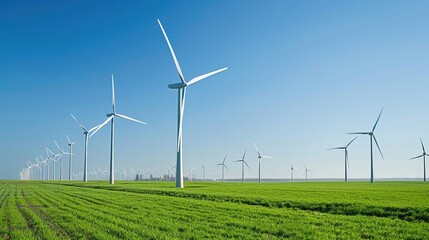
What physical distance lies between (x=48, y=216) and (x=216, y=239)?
12.8 metres

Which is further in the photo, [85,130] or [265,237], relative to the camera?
[85,130]

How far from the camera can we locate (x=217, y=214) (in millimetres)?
23938

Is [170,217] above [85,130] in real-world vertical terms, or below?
below

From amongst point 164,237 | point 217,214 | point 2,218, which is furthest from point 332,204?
point 2,218

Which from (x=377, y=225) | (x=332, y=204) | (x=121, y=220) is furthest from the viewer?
(x=332, y=204)

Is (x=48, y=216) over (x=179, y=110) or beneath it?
beneath

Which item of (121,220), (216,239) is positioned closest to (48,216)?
(121,220)

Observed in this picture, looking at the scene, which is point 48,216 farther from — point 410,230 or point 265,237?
point 410,230

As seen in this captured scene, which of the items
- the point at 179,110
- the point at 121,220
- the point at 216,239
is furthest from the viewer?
the point at 179,110

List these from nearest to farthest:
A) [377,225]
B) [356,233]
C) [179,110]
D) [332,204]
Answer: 1. [356,233]
2. [377,225]
3. [332,204]
4. [179,110]

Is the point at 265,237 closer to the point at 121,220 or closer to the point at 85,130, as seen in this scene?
the point at 121,220

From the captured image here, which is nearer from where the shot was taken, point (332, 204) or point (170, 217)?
point (170, 217)

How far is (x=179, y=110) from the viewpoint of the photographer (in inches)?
2783

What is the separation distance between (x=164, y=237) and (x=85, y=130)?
367ft
